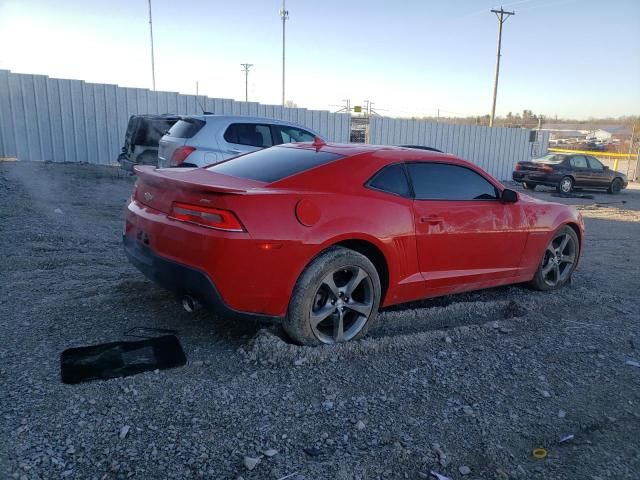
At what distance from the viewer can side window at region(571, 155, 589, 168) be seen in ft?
62.9

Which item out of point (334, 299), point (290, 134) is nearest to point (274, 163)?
point (334, 299)

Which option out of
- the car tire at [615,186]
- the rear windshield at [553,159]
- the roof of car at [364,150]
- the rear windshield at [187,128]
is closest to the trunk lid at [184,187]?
the roof of car at [364,150]

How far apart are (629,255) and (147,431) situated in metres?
7.88

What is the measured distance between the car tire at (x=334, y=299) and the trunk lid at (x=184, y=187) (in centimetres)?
75

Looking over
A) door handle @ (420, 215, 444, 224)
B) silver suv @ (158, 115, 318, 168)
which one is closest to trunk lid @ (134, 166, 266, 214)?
door handle @ (420, 215, 444, 224)

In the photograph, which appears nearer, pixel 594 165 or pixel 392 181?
pixel 392 181

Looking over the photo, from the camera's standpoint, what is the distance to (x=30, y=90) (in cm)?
1472

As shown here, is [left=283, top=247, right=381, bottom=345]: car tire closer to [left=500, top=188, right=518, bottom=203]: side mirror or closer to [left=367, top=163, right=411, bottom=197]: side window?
[left=367, top=163, right=411, bottom=197]: side window

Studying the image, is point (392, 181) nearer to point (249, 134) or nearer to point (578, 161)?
point (249, 134)

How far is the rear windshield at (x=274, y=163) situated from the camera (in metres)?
3.89

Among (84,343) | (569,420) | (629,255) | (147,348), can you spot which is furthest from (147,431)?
(629,255)

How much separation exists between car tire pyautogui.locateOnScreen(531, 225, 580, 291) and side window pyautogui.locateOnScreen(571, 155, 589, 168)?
1510 cm

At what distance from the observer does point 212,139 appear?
8.55 metres

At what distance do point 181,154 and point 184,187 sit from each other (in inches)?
198
